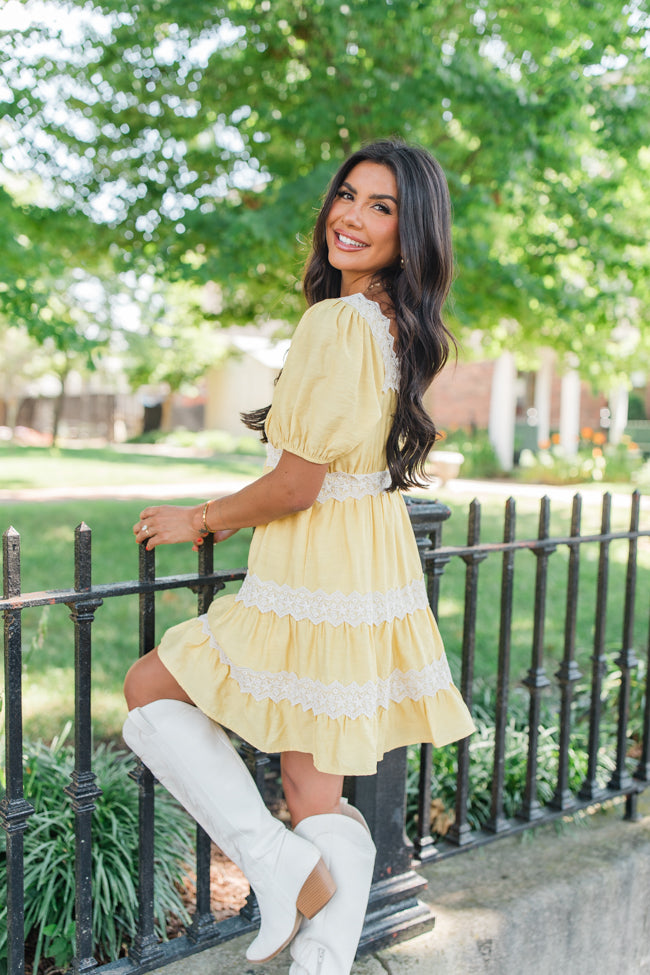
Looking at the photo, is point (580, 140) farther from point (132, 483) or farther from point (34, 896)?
point (132, 483)

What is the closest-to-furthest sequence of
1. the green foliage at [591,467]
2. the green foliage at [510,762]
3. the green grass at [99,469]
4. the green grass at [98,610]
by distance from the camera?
the green foliage at [510,762] → the green grass at [98,610] → the green grass at [99,469] → the green foliage at [591,467]

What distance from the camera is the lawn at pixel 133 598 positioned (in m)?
4.14

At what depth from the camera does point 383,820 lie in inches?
88.4

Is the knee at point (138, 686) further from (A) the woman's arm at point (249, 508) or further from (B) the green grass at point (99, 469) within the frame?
(B) the green grass at point (99, 469)

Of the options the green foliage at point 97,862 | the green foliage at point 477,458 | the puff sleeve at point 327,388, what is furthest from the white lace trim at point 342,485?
the green foliage at point 477,458

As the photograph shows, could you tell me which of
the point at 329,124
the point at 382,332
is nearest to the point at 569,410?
the point at 329,124

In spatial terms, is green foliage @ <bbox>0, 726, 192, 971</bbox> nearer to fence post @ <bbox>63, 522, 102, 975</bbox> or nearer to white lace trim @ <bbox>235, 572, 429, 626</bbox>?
fence post @ <bbox>63, 522, 102, 975</bbox>

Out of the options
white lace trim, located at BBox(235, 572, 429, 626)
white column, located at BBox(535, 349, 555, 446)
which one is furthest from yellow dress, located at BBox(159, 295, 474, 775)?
white column, located at BBox(535, 349, 555, 446)

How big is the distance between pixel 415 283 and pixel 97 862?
1740 mm

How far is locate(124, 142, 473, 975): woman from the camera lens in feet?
5.52

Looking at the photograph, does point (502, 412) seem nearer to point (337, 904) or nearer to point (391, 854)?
point (391, 854)

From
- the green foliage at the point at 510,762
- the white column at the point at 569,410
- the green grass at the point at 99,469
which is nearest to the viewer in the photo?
the green foliage at the point at 510,762

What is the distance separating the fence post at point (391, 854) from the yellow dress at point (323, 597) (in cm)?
43

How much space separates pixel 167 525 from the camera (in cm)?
179
